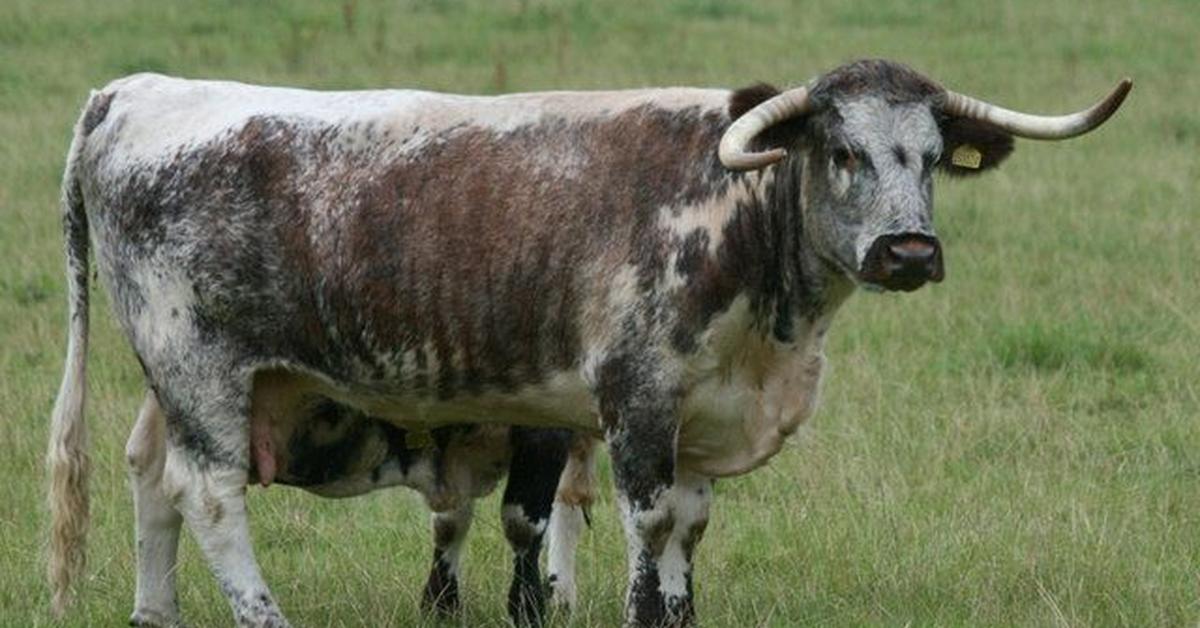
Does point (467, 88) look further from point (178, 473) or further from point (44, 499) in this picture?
point (178, 473)

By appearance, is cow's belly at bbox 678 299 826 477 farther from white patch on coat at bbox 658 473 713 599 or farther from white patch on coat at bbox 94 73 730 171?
white patch on coat at bbox 94 73 730 171

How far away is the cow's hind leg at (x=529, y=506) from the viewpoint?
7449 mm

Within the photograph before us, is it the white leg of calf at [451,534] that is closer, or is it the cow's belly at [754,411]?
the cow's belly at [754,411]

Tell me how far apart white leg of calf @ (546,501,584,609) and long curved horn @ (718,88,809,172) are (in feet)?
5.51

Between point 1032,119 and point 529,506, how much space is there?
1773 millimetres

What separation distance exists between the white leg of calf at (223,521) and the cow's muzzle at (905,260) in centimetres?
186

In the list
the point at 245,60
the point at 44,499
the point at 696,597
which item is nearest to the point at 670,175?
the point at 696,597

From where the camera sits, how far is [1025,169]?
15633mm

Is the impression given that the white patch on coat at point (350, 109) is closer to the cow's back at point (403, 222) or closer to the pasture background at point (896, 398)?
the cow's back at point (403, 222)

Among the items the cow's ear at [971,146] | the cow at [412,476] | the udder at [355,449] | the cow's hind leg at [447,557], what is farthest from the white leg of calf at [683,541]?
the cow's ear at [971,146]

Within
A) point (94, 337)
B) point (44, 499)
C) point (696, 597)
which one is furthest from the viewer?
point (94, 337)

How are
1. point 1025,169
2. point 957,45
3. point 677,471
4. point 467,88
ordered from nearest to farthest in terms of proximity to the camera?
point 677,471 < point 1025,169 < point 467,88 < point 957,45

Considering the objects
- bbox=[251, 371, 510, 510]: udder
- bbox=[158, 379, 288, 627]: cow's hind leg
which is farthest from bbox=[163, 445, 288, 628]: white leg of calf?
bbox=[251, 371, 510, 510]: udder

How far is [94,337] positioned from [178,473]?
430cm
